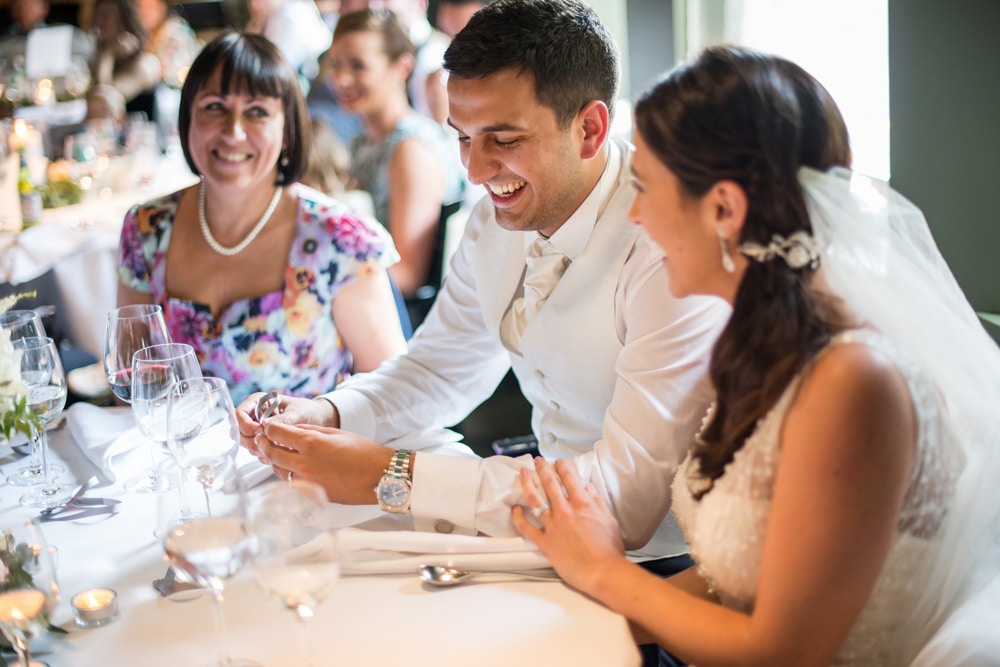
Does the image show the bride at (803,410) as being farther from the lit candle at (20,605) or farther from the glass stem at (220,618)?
the lit candle at (20,605)

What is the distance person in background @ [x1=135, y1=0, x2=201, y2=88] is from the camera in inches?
250

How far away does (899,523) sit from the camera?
4.05ft

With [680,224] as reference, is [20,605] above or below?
below

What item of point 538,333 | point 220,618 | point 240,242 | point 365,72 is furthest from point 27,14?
point 220,618

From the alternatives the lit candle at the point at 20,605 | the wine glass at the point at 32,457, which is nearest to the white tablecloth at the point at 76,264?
the wine glass at the point at 32,457

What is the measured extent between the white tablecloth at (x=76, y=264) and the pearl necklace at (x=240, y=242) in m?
0.98

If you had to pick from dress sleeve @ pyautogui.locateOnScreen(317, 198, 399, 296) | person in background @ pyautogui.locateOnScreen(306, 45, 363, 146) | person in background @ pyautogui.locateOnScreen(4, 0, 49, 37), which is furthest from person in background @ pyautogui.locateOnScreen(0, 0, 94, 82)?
dress sleeve @ pyautogui.locateOnScreen(317, 198, 399, 296)

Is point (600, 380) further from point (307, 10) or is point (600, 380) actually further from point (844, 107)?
point (307, 10)

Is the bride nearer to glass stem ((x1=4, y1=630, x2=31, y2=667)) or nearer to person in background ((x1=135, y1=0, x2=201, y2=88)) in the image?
glass stem ((x1=4, y1=630, x2=31, y2=667))

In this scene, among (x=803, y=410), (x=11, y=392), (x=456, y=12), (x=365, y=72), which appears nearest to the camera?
(x=803, y=410)

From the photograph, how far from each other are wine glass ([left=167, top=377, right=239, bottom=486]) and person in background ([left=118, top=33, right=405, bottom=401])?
93cm

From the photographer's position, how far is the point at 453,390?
206 centimetres

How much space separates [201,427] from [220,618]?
406 mm

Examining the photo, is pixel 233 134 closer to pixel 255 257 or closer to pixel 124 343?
pixel 255 257
